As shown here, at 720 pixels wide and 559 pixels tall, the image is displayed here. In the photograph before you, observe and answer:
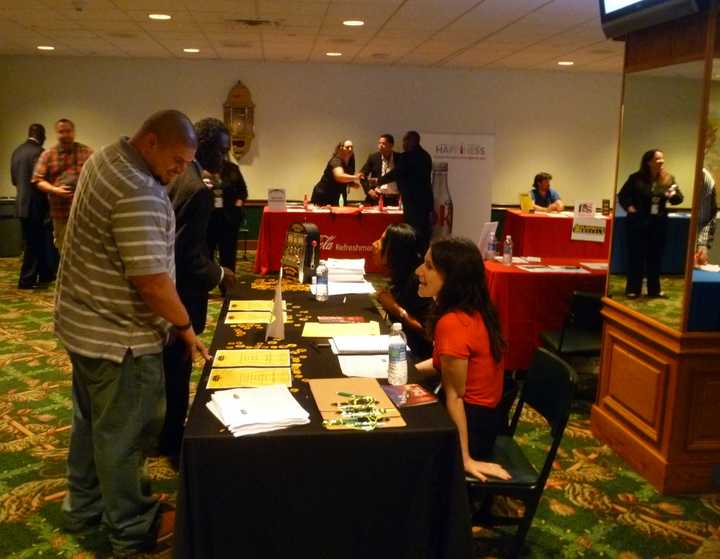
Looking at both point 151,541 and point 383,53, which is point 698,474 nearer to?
point 151,541

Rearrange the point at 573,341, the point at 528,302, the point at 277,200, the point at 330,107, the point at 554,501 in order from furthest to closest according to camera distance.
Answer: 1. the point at 330,107
2. the point at 277,200
3. the point at 528,302
4. the point at 573,341
5. the point at 554,501

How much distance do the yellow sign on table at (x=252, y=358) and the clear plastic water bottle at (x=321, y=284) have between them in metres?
0.84

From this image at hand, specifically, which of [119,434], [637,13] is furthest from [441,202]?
[119,434]

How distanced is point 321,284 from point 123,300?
1436 millimetres

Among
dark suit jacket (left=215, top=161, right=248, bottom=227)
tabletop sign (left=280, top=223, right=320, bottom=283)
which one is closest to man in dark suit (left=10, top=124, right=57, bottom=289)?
dark suit jacket (left=215, top=161, right=248, bottom=227)

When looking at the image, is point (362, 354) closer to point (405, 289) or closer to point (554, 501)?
point (405, 289)

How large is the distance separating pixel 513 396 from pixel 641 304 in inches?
39.5

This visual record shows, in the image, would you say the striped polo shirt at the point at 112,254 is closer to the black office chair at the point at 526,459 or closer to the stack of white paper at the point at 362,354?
the stack of white paper at the point at 362,354

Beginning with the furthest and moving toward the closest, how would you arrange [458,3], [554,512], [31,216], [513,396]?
[31,216] → [458,3] → [554,512] → [513,396]

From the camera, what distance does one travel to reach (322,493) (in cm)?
188

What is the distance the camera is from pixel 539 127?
32.9ft

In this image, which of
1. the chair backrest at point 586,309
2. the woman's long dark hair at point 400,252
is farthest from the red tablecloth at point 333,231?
the woman's long dark hair at point 400,252

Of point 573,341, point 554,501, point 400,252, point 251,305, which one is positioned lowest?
Result: point 554,501

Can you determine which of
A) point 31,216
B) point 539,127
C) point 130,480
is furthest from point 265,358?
point 539,127
